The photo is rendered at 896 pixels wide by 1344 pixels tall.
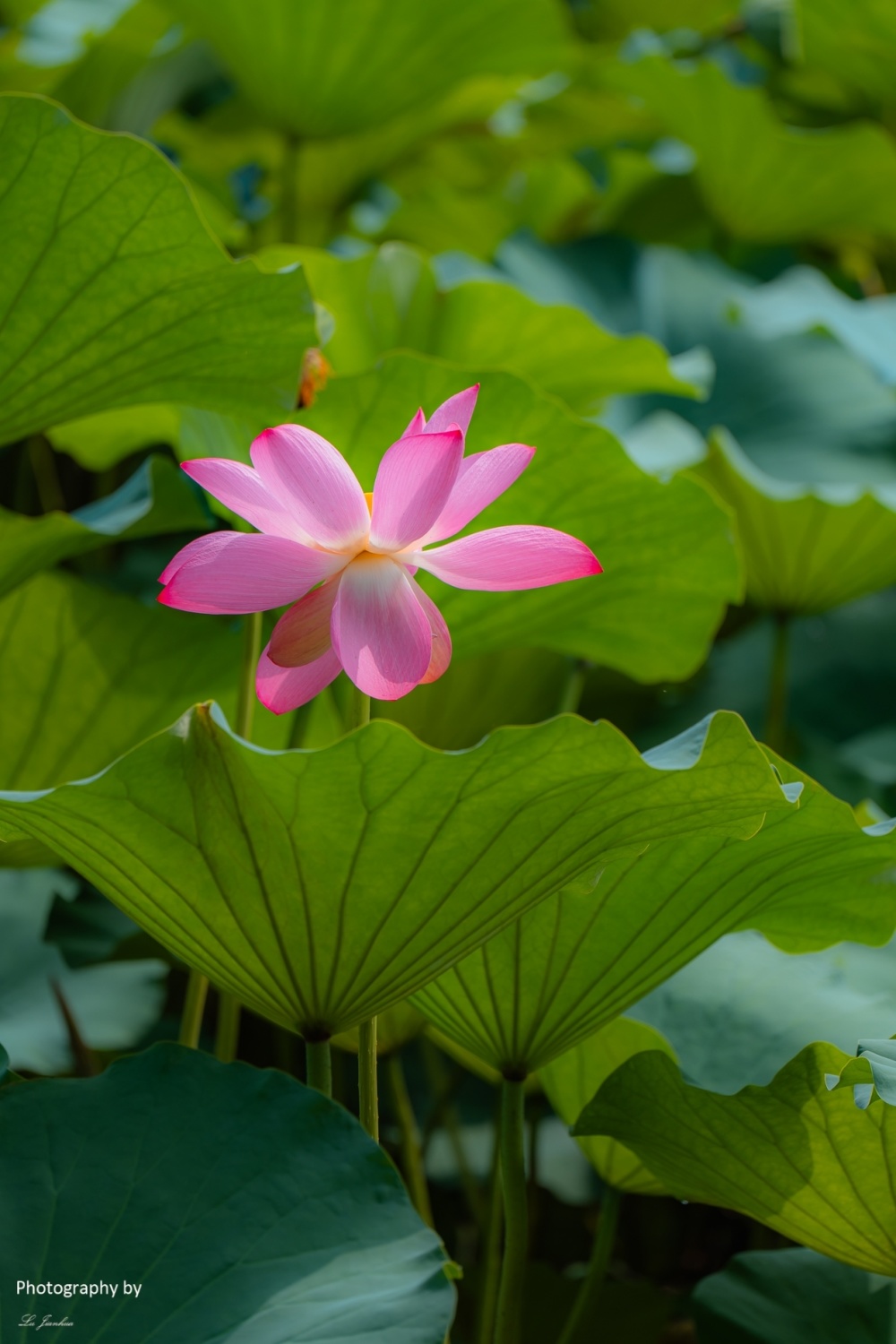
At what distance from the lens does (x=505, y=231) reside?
149 centimetres

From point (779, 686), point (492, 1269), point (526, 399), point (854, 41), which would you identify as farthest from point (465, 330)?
point (854, 41)

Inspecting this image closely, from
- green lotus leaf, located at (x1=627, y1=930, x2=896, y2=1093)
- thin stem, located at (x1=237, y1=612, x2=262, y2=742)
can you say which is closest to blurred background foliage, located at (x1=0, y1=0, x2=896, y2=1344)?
green lotus leaf, located at (x1=627, y1=930, x2=896, y2=1093)

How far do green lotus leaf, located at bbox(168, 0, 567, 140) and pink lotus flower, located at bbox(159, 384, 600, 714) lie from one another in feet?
2.65

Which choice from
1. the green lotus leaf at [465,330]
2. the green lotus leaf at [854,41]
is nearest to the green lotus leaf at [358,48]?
the green lotus leaf at [465,330]

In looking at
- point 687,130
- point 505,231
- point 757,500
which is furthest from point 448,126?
point 757,500

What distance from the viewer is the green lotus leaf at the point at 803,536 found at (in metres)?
0.94

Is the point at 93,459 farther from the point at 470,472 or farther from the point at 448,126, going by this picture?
the point at 448,126

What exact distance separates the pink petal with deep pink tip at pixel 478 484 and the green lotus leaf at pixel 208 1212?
21 centimetres

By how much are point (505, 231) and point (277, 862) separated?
120 cm

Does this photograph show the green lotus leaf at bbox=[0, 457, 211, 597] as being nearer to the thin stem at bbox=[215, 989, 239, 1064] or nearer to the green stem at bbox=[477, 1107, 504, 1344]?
the thin stem at bbox=[215, 989, 239, 1064]

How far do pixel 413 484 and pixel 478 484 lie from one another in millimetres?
33

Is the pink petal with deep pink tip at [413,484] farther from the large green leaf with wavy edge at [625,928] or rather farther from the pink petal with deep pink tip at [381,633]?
the large green leaf with wavy edge at [625,928]

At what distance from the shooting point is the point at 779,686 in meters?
1.03

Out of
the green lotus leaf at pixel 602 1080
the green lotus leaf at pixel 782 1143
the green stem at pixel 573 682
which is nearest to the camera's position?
the green lotus leaf at pixel 782 1143
